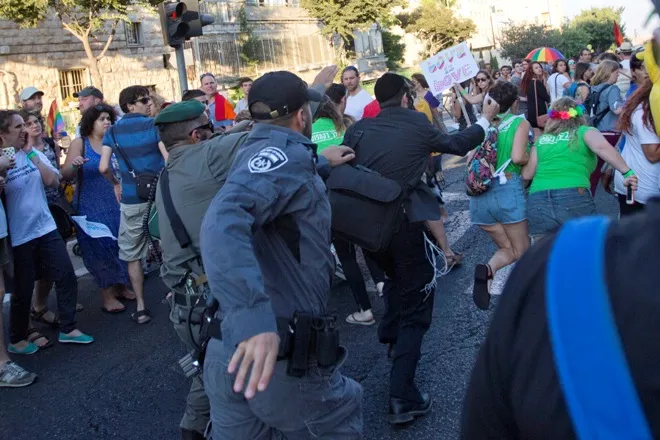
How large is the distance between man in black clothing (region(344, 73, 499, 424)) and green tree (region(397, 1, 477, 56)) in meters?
53.3

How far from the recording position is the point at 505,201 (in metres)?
5.16

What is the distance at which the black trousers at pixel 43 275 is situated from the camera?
5215 mm

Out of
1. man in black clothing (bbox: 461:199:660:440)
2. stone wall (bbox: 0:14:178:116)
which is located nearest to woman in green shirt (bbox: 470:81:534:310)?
man in black clothing (bbox: 461:199:660:440)

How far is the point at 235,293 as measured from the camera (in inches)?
77.4

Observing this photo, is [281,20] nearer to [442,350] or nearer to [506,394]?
[442,350]

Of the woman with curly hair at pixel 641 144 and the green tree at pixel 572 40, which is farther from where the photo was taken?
the green tree at pixel 572 40

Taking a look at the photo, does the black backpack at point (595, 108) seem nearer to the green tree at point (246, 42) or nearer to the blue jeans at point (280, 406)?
the blue jeans at point (280, 406)

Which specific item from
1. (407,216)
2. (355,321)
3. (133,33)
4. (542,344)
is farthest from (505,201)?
(133,33)

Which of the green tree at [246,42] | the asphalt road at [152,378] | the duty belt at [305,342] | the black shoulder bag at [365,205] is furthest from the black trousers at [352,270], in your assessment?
the green tree at [246,42]

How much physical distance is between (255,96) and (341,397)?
3.63ft

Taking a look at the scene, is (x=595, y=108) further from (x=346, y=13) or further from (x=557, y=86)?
(x=346, y=13)

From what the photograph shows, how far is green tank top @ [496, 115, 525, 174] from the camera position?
5.08 m

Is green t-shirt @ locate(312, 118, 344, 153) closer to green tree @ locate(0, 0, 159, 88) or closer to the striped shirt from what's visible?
the striped shirt

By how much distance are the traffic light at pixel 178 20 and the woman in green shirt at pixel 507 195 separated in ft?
16.5
